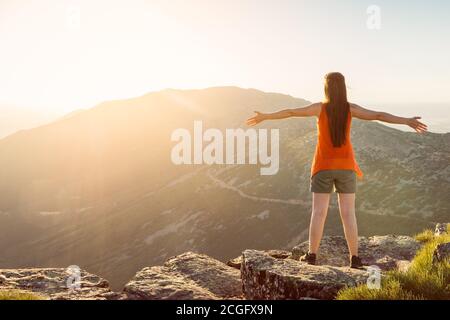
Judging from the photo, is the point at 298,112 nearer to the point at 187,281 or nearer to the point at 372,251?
the point at 187,281

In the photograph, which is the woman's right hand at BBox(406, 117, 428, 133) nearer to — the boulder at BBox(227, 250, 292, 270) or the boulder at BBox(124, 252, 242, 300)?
the boulder at BBox(124, 252, 242, 300)

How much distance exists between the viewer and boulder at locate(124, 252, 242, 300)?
7.08 metres

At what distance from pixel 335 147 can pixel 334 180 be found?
58cm

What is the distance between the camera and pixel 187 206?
502 ft

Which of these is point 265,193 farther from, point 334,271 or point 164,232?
point 334,271

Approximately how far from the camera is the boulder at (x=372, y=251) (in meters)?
9.91

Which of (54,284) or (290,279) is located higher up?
(290,279)

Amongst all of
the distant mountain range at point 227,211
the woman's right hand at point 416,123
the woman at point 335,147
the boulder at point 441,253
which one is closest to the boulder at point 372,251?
the woman at point 335,147

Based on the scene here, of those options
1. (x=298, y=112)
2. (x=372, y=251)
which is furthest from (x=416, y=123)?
(x=372, y=251)

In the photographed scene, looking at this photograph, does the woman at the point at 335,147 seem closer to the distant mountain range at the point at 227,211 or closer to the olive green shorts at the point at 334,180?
the olive green shorts at the point at 334,180

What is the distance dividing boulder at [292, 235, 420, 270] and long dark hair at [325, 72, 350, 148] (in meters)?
3.36

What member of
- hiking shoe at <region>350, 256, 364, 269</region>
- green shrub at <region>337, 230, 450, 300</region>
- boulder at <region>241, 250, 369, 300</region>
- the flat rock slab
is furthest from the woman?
the flat rock slab

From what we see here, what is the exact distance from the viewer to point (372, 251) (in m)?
10.8
